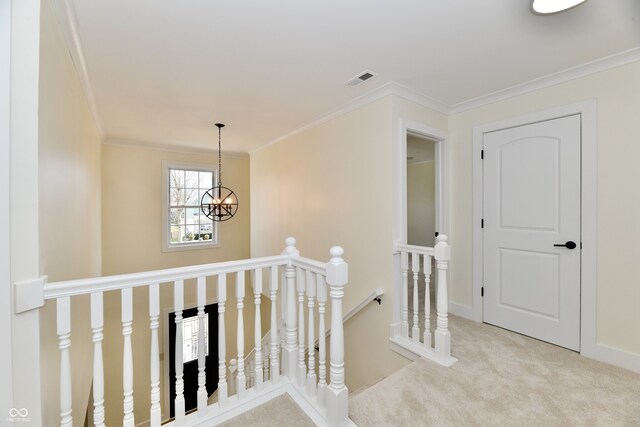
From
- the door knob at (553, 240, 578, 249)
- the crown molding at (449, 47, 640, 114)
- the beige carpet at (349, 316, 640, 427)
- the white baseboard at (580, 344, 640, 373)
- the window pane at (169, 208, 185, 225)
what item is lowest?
the beige carpet at (349, 316, 640, 427)

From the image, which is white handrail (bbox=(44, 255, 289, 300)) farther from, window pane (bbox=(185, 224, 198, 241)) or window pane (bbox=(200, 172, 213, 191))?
window pane (bbox=(200, 172, 213, 191))

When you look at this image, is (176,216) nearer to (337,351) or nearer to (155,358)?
(155,358)

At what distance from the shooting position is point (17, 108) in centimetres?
110

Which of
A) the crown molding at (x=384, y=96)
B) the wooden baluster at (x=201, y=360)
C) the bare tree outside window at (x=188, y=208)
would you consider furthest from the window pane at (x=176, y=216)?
the wooden baluster at (x=201, y=360)

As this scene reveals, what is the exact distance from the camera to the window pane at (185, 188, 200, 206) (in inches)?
207

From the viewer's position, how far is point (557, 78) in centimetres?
233

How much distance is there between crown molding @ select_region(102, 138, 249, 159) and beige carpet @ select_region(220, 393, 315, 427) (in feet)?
14.4

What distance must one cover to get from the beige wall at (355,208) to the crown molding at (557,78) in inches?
40.2

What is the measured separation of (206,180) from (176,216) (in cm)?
88

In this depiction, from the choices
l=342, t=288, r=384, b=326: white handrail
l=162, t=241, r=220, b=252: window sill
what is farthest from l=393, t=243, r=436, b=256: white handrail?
l=162, t=241, r=220, b=252: window sill

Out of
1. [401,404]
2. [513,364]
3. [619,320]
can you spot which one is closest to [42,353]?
[401,404]

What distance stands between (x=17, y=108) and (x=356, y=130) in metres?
2.43

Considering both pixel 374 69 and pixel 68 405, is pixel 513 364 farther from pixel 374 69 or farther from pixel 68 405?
pixel 68 405

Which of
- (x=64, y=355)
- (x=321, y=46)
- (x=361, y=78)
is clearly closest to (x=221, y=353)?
(x=64, y=355)
